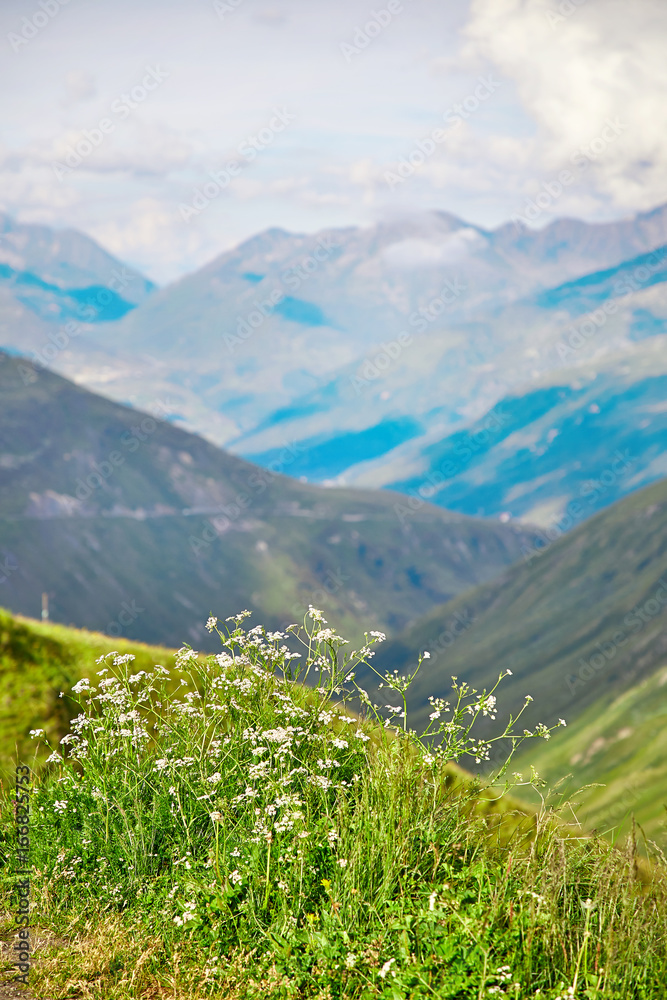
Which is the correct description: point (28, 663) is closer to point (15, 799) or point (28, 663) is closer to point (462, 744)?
point (15, 799)

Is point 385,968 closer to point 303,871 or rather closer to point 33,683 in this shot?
point 303,871

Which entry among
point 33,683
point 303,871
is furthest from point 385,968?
point 33,683

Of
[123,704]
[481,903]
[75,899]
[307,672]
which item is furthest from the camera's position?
[123,704]

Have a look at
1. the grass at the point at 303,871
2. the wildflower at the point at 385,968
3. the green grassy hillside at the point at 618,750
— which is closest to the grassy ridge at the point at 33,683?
the grass at the point at 303,871

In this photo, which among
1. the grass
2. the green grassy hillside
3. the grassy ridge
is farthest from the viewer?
the green grassy hillside

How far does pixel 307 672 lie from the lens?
935 cm

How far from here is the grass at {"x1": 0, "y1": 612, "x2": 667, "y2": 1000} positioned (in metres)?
7.07

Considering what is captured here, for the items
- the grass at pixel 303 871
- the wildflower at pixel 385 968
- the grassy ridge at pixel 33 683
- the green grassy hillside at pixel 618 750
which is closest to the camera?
the wildflower at pixel 385 968

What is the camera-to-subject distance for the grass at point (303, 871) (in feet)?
23.2

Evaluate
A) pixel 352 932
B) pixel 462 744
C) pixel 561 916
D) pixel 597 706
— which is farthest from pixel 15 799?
pixel 597 706

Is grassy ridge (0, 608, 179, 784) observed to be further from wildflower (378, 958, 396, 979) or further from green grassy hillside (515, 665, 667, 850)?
green grassy hillside (515, 665, 667, 850)

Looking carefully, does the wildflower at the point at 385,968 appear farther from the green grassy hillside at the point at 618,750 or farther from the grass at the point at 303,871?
the green grassy hillside at the point at 618,750

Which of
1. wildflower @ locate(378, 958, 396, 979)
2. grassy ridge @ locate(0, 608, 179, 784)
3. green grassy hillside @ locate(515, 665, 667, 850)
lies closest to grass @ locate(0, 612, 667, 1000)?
wildflower @ locate(378, 958, 396, 979)

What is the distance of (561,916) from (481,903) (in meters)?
0.79
